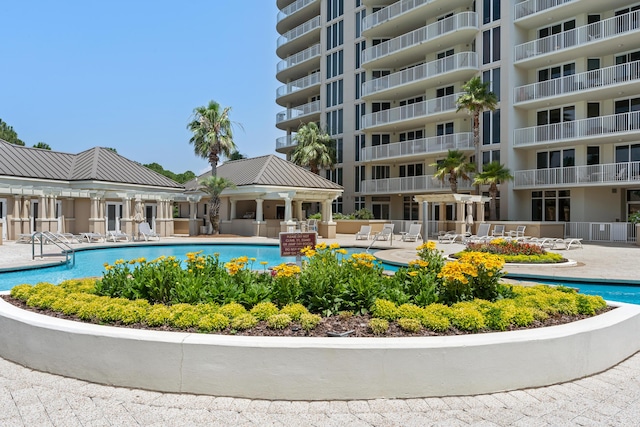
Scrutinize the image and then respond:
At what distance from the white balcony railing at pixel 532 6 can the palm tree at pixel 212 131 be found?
19222 mm

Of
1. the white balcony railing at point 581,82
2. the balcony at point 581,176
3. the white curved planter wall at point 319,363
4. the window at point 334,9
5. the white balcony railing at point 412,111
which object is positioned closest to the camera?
the white curved planter wall at point 319,363

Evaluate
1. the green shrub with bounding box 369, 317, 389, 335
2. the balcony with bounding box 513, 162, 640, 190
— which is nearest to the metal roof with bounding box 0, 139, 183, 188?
the balcony with bounding box 513, 162, 640, 190

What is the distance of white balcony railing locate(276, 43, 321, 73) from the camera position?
40594 mm

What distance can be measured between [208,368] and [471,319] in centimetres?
270

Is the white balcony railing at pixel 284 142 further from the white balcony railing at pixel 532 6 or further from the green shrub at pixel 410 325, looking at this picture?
the green shrub at pixel 410 325

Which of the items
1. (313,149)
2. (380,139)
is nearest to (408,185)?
(380,139)

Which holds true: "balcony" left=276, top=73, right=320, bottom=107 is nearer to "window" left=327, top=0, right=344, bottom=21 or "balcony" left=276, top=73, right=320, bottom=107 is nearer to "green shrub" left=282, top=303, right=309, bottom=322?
"window" left=327, top=0, right=344, bottom=21

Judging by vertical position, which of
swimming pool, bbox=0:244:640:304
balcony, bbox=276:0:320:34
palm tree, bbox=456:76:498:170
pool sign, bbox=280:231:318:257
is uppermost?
balcony, bbox=276:0:320:34

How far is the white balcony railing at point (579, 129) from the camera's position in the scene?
23.9 metres

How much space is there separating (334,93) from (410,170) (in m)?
10.2

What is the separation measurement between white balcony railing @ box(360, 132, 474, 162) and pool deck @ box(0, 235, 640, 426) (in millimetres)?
27183

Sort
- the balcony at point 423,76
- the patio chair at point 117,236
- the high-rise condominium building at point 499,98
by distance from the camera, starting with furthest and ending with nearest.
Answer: the balcony at point 423,76 → the high-rise condominium building at point 499,98 → the patio chair at point 117,236

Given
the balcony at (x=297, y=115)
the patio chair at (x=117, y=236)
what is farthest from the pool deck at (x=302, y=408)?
the balcony at (x=297, y=115)

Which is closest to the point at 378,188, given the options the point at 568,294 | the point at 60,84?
the point at 60,84
